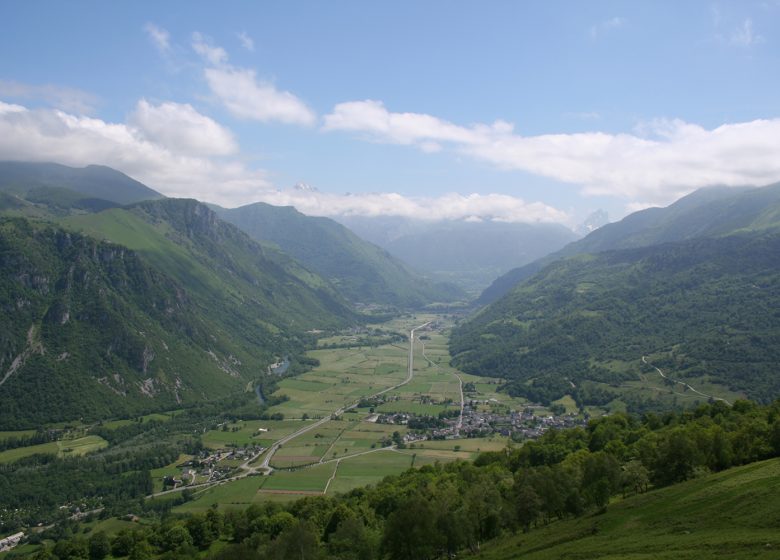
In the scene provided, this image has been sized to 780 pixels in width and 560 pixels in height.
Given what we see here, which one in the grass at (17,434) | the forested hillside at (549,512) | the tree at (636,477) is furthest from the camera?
the grass at (17,434)

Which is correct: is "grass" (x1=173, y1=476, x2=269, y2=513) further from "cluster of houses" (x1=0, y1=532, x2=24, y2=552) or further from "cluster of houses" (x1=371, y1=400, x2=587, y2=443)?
"cluster of houses" (x1=371, y1=400, x2=587, y2=443)

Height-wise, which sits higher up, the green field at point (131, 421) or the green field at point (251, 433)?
the green field at point (251, 433)

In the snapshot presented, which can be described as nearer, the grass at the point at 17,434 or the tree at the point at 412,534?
the tree at the point at 412,534

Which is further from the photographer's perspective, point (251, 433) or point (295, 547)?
point (251, 433)

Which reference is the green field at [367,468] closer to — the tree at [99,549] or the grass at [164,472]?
the grass at [164,472]

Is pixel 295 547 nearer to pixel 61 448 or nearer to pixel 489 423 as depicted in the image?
pixel 489 423

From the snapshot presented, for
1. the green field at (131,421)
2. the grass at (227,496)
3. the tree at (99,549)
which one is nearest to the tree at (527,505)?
the tree at (99,549)

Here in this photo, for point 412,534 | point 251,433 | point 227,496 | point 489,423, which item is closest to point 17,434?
point 251,433
